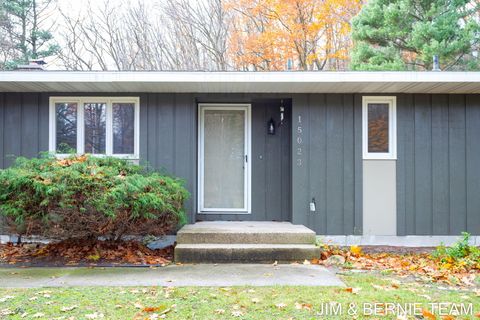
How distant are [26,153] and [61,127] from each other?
70 cm

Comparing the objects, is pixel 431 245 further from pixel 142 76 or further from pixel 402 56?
pixel 402 56

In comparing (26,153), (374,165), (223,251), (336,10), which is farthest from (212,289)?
(336,10)

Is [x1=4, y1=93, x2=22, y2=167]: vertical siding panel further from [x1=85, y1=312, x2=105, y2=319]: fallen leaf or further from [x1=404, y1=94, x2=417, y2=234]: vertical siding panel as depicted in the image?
[x1=404, y1=94, x2=417, y2=234]: vertical siding panel

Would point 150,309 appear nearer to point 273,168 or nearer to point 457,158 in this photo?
point 273,168

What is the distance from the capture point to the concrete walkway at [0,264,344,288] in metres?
4.59

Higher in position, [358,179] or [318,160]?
[318,160]

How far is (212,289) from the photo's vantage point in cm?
432

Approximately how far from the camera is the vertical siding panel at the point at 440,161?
7.36m

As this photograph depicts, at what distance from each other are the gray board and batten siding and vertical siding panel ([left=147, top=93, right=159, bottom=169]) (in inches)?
0.7

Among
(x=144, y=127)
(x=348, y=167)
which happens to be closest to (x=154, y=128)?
(x=144, y=127)

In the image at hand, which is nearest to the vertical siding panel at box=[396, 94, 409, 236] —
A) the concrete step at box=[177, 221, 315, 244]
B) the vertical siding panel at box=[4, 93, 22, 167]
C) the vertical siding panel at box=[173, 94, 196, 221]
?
the concrete step at box=[177, 221, 315, 244]

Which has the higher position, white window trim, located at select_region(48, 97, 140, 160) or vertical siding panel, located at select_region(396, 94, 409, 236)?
white window trim, located at select_region(48, 97, 140, 160)

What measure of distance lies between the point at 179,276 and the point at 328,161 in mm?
3487

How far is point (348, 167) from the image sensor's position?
291 inches
